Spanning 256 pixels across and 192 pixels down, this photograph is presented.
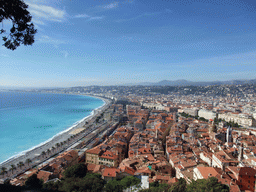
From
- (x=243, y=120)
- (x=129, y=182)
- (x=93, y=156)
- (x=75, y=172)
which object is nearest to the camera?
(x=129, y=182)

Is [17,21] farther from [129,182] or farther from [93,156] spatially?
[93,156]

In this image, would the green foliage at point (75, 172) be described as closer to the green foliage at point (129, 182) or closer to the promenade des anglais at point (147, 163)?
the promenade des anglais at point (147, 163)

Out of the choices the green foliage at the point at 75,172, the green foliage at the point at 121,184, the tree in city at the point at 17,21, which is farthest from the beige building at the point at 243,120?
the tree in city at the point at 17,21

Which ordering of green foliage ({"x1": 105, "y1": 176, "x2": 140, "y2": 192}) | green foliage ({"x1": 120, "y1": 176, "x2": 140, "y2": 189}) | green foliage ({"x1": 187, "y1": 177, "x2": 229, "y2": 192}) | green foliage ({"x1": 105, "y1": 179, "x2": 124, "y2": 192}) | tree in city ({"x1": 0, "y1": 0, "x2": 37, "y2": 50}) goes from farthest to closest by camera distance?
1. green foliage ({"x1": 120, "y1": 176, "x2": 140, "y2": 189})
2. green foliage ({"x1": 105, "y1": 176, "x2": 140, "y2": 192})
3. green foliage ({"x1": 105, "y1": 179, "x2": 124, "y2": 192})
4. green foliage ({"x1": 187, "y1": 177, "x2": 229, "y2": 192})
5. tree in city ({"x1": 0, "y1": 0, "x2": 37, "y2": 50})

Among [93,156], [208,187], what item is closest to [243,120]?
[93,156]

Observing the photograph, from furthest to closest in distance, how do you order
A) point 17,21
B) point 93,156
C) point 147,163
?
point 93,156 < point 147,163 < point 17,21

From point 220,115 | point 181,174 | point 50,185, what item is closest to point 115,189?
point 50,185

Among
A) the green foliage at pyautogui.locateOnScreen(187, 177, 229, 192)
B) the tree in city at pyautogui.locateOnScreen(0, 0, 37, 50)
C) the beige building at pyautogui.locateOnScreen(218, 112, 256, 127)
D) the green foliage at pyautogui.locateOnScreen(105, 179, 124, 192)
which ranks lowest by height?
the beige building at pyautogui.locateOnScreen(218, 112, 256, 127)

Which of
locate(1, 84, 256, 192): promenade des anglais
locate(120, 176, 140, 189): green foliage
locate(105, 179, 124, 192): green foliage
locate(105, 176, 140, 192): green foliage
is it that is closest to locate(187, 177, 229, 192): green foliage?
locate(1, 84, 256, 192): promenade des anglais

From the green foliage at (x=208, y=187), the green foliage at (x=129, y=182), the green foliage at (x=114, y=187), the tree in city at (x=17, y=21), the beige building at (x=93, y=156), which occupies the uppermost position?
the tree in city at (x=17, y=21)

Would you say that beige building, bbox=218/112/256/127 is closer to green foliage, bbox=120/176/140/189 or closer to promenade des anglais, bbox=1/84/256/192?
promenade des anglais, bbox=1/84/256/192

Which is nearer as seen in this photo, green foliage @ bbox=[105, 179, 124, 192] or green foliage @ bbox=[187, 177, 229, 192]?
green foliage @ bbox=[187, 177, 229, 192]

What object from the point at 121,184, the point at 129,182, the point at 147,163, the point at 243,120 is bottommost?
the point at 243,120
